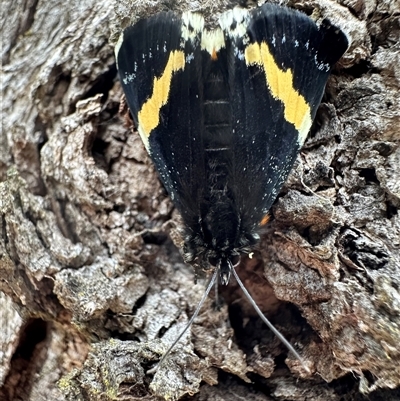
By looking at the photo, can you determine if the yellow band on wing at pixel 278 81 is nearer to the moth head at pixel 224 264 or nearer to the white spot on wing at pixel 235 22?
the white spot on wing at pixel 235 22

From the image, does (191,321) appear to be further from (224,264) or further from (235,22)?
(235,22)

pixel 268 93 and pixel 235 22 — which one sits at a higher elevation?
pixel 235 22

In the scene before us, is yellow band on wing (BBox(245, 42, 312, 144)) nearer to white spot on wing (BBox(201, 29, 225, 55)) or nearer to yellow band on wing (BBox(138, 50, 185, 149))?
white spot on wing (BBox(201, 29, 225, 55))

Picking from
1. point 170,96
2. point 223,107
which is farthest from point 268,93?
point 170,96

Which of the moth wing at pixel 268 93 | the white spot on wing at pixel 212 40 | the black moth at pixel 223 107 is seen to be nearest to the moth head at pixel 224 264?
the black moth at pixel 223 107

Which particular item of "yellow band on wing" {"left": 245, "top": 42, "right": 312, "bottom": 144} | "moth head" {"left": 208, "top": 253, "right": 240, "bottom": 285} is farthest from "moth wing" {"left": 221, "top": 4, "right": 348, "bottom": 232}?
"moth head" {"left": 208, "top": 253, "right": 240, "bottom": 285}

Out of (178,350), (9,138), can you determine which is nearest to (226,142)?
(178,350)

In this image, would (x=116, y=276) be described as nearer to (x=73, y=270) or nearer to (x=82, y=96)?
(x=73, y=270)
